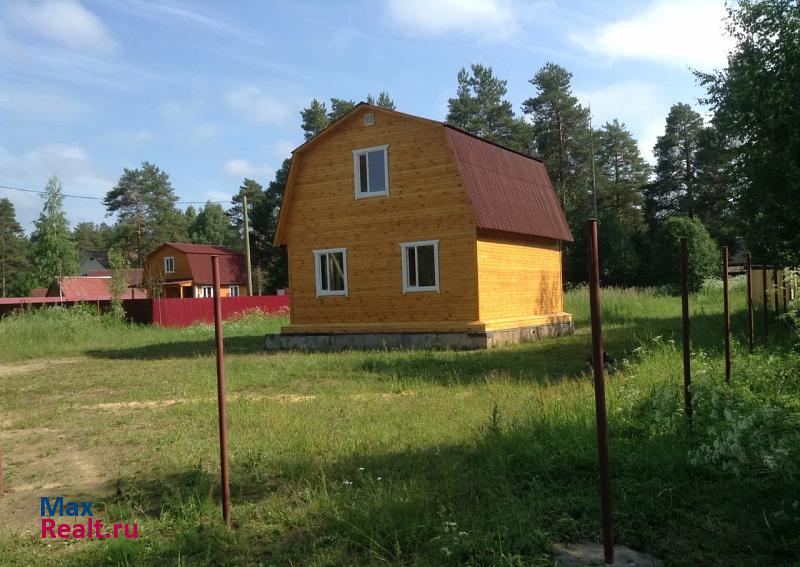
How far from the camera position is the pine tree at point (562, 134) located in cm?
4756

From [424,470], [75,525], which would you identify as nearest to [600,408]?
[424,470]

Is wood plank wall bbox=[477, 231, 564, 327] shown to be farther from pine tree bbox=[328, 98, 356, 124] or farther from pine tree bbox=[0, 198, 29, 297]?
pine tree bbox=[0, 198, 29, 297]

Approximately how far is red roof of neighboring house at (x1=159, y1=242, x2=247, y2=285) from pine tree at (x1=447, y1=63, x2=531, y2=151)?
20.5 metres

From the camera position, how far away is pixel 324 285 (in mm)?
18344

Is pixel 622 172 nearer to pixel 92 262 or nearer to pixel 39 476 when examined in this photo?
pixel 39 476

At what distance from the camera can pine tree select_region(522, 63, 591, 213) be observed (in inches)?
1873

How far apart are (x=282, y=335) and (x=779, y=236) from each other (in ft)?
43.0

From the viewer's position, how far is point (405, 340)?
647 inches

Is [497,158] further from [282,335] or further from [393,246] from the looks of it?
[282,335]

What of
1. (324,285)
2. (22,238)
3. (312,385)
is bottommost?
(312,385)

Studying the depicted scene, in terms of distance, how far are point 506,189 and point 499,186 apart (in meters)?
0.42

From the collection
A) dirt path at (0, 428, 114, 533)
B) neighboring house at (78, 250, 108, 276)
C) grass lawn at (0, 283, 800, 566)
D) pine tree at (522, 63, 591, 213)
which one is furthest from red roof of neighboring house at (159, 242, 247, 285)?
dirt path at (0, 428, 114, 533)

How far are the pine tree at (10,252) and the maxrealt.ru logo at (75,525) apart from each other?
69.5 meters

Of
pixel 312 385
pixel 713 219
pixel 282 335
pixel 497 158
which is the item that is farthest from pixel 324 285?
pixel 713 219
